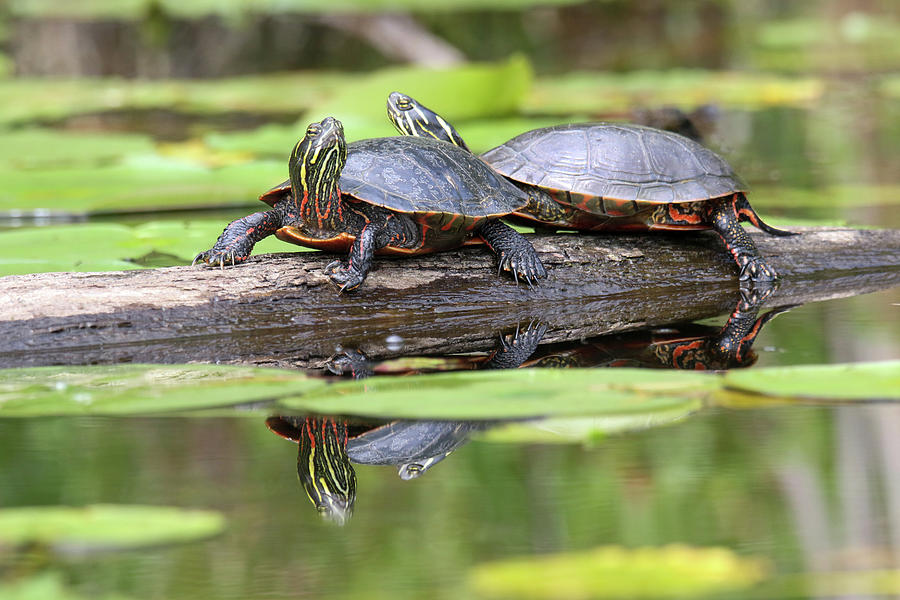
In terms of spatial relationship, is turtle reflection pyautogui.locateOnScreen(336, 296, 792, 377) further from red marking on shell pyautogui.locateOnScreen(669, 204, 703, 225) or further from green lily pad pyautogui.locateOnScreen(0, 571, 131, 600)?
green lily pad pyautogui.locateOnScreen(0, 571, 131, 600)

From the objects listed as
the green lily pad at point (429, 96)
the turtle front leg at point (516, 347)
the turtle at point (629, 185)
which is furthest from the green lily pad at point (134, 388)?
the green lily pad at point (429, 96)

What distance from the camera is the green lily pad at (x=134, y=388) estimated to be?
7.58 ft

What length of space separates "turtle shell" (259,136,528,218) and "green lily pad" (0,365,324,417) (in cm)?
77

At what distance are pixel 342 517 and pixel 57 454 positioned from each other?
2.21ft

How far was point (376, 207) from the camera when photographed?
3.18 meters

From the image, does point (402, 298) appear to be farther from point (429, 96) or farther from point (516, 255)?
point (429, 96)

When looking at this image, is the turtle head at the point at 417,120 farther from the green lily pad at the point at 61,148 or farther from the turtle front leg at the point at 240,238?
the green lily pad at the point at 61,148

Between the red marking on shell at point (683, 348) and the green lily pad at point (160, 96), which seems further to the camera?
the green lily pad at point (160, 96)

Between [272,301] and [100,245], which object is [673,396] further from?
[100,245]

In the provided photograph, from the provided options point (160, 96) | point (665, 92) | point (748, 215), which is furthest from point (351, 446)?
point (160, 96)

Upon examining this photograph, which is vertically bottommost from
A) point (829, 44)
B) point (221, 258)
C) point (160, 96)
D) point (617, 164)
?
point (221, 258)

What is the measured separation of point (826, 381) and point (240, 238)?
66.4 inches

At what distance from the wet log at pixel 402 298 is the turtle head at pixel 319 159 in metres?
0.26

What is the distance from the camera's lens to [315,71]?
11805 mm
